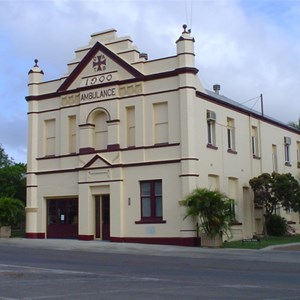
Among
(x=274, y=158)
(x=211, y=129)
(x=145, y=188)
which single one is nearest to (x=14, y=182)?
(x=145, y=188)

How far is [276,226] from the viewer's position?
35781 mm

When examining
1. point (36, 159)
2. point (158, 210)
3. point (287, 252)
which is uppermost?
point (36, 159)

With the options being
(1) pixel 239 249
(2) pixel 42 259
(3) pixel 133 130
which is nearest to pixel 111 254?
(2) pixel 42 259

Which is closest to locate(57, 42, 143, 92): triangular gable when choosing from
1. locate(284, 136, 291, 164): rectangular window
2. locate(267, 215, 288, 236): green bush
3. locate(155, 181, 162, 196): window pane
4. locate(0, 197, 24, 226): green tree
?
locate(155, 181, 162, 196): window pane

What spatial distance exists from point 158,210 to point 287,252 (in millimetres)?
7887

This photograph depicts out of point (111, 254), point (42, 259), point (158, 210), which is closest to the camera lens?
point (42, 259)

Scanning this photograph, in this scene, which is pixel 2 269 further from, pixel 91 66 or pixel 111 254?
pixel 91 66

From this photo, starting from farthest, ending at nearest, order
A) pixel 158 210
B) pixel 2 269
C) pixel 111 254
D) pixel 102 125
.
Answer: pixel 102 125
pixel 158 210
pixel 111 254
pixel 2 269

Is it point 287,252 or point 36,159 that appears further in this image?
point 36,159

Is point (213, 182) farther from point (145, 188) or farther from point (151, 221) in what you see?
point (151, 221)

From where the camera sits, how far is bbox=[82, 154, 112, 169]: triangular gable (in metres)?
31.5

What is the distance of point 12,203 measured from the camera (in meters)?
34.8

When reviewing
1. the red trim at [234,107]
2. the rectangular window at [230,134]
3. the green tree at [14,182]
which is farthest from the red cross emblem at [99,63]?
the green tree at [14,182]

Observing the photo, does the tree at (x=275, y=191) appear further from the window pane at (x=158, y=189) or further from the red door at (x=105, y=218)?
the red door at (x=105, y=218)
